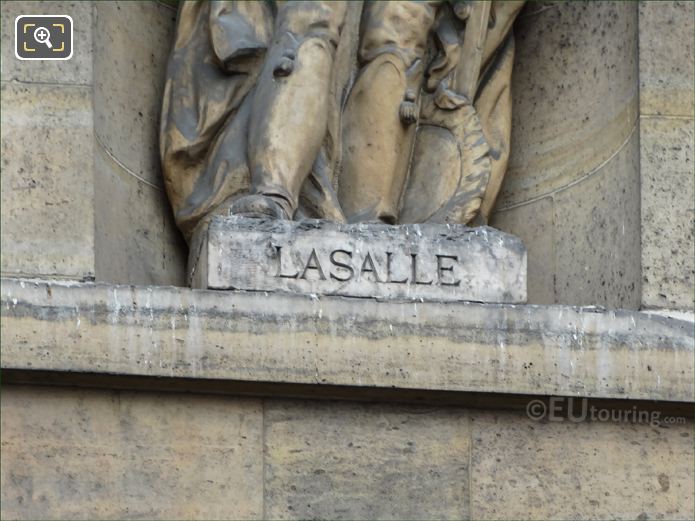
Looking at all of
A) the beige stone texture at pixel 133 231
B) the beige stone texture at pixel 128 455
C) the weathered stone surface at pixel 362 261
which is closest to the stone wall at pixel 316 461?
the beige stone texture at pixel 128 455

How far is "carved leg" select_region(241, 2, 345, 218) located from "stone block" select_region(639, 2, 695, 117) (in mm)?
1196

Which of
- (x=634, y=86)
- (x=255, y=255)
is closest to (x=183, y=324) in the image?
(x=255, y=255)

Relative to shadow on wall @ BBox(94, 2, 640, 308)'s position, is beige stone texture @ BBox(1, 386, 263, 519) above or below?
below

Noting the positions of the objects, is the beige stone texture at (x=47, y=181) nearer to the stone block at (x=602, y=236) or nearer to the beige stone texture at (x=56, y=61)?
the beige stone texture at (x=56, y=61)

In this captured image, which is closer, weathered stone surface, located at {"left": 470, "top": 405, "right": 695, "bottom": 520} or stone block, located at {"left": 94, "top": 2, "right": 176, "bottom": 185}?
weathered stone surface, located at {"left": 470, "top": 405, "right": 695, "bottom": 520}

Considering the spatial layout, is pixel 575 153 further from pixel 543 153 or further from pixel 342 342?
pixel 342 342

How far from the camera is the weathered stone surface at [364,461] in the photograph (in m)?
10.9

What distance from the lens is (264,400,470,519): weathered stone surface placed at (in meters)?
10.9

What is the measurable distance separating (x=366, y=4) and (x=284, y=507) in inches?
86.9

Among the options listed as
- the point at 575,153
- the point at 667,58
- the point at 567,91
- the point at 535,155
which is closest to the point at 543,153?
the point at 535,155

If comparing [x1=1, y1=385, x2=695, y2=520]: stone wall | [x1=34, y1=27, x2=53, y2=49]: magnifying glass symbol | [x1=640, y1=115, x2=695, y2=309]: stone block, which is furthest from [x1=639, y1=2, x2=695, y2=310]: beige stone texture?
[x1=34, y1=27, x2=53, y2=49]: magnifying glass symbol

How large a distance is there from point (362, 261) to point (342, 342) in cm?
36

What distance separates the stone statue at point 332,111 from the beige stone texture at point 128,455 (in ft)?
3.29

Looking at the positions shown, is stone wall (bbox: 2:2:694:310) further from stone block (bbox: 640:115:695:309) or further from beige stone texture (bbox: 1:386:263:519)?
beige stone texture (bbox: 1:386:263:519)
